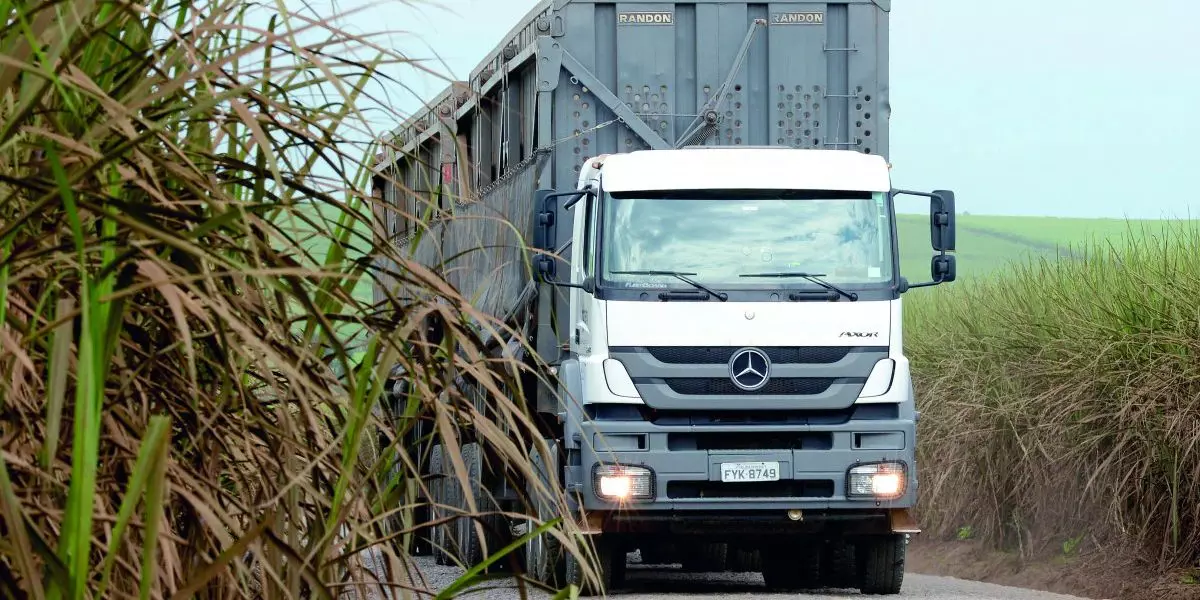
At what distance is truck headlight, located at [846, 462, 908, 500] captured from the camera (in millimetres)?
11258

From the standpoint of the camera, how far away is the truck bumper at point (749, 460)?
11164mm

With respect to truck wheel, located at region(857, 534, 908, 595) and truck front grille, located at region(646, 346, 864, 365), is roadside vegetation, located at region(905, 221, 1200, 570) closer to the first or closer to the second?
truck wheel, located at region(857, 534, 908, 595)

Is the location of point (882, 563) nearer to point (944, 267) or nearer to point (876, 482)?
point (876, 482)

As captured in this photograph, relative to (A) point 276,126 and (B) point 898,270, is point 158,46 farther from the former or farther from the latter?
(B) point 898,270

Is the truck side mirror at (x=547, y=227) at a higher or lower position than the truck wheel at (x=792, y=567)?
higher

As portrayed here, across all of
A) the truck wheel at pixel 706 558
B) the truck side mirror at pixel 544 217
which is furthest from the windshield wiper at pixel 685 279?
the truck wheel at pixel 706 558

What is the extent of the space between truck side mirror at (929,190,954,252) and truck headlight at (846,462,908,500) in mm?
1457

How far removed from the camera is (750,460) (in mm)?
11180

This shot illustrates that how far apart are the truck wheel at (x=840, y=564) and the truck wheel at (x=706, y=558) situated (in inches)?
82.8

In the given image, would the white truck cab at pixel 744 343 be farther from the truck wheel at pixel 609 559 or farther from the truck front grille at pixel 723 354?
the truck wheel at pixel 609 559

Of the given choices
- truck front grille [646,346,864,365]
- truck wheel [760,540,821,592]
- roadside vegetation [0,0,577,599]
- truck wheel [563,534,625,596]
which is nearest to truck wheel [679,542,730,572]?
truck wheel [760,540,821,592]

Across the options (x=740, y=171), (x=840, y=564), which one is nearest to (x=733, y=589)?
(x=840, y=564)

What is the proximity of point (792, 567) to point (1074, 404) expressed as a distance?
96.3 inches

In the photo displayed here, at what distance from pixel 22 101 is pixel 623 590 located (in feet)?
34.1
